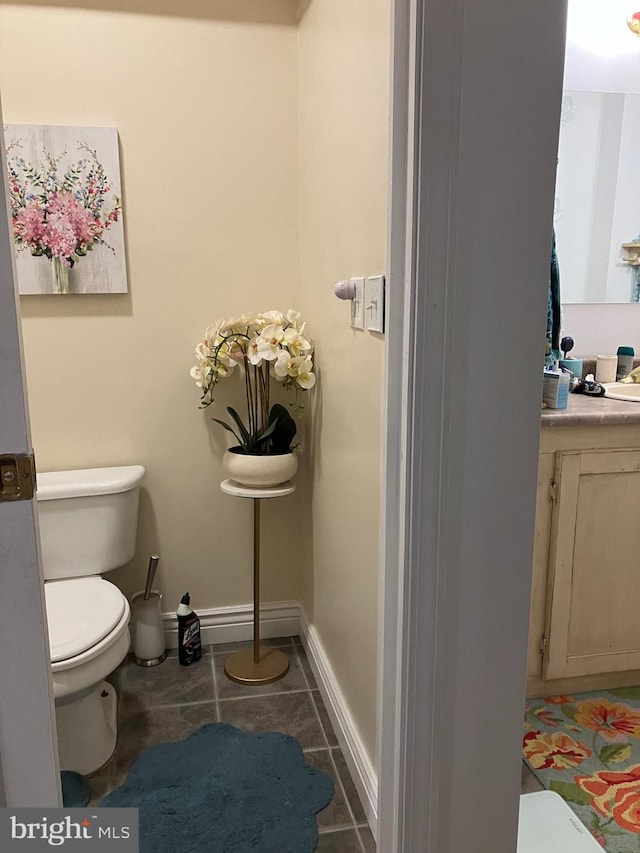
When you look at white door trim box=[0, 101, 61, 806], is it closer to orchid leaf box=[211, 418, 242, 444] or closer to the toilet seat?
the toilet seat

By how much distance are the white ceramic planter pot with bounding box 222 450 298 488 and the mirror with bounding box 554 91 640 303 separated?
125cm

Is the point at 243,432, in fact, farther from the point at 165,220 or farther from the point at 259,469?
the point at 165,220

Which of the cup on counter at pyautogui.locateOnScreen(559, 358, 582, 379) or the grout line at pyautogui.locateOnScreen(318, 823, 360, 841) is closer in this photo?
the grout line at pyautogui.locateOnScreen(318, 823, 360, 841)

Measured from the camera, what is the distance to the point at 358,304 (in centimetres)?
145

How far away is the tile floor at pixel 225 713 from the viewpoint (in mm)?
1633

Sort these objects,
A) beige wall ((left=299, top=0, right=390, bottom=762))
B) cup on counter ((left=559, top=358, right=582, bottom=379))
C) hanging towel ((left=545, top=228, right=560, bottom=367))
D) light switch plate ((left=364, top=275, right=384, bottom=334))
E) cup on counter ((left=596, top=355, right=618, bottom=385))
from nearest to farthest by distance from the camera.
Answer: light switch plate ((left=364, top=275, right=384, bottom=334))
beige wall ((left=299, top=0, right=390, bottom=762))
hanging towel ((left=545, top=228, right=560, bottom=367))
cup on counter ((left=559, top=358, right=582, bottom=379))
cup on counter ((left=596, top=355, right=618, bottom=385))

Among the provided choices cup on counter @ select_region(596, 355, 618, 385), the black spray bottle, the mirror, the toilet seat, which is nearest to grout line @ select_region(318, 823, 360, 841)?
the toilet seat

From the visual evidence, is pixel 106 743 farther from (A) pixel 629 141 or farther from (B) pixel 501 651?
(A) pixel 629 141

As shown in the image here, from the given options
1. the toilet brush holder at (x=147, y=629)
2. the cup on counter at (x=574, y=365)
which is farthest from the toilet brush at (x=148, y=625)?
the cup on counter at (x=574, y=365)

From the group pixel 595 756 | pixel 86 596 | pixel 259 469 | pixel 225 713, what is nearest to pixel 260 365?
pixel 259 469

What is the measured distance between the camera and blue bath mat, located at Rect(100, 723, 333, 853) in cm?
154

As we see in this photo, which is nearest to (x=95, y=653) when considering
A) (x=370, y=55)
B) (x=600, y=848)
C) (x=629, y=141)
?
(x=600, y=848)

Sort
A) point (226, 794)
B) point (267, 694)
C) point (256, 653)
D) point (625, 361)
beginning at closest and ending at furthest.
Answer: point (226, 794)
point (267, 694)
point (256, 653)
point (625, 361)

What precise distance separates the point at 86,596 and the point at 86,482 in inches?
13.6
